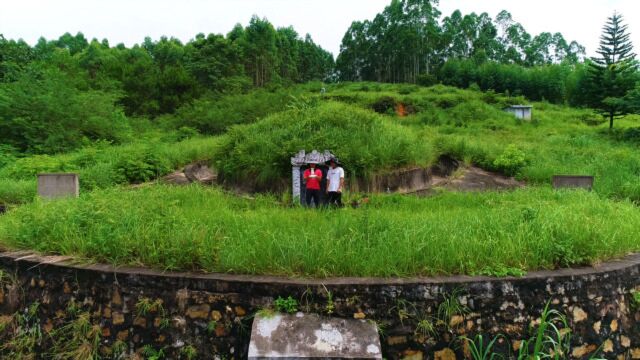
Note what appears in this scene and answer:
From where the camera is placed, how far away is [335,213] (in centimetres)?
616

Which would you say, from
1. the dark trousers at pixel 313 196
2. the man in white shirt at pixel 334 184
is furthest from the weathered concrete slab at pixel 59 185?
the man in white shirt at pixel 334 184

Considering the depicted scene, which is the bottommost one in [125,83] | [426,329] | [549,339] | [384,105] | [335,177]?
[549,339]

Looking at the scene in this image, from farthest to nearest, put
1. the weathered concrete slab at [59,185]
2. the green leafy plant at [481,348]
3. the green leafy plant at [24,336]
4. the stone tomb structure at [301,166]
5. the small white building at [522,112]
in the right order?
1. the small white building at [522,112]
2. the weathered concrete slab at [59,185]
3. the stone tomb structure at [301,166]
4. the green leafy plant at [24,336]
5. the green leafy plant at [481,348]

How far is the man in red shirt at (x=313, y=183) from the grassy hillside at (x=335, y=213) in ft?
1.68

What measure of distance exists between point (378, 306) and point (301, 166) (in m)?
5.13

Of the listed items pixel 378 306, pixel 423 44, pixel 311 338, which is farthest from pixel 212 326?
pixel 423 44

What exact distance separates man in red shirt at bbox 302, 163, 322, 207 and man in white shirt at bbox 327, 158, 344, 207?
0.60 feet

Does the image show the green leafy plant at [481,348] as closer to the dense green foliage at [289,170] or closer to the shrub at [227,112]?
the dense green foliage at [289,170]

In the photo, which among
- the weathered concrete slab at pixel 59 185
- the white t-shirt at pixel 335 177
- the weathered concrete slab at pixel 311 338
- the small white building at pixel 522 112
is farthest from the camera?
the small white building at pixel 522 112

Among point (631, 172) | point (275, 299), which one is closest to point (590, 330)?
point (275, 299)

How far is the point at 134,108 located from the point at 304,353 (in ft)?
93.6

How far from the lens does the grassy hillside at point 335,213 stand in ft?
12.5

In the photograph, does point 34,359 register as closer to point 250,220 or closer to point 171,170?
point 250,220

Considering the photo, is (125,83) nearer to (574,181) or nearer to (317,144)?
(317,144)
